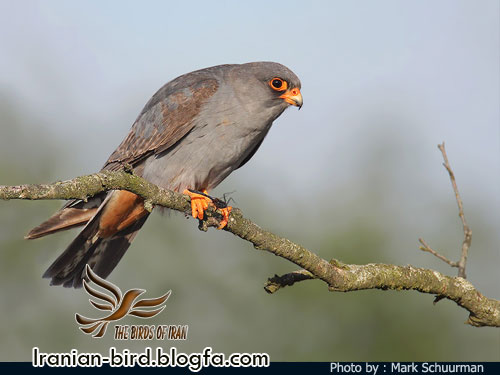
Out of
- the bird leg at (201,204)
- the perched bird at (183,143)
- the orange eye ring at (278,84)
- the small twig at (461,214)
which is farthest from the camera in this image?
the orange eye ring at (278,84)

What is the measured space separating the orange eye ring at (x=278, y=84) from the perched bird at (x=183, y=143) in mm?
10

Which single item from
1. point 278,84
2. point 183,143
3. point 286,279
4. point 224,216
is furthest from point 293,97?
point 286,279

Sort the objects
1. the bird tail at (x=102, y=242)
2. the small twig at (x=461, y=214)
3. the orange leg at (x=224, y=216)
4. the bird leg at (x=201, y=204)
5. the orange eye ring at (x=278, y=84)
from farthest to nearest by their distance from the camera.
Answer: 1. the orange eye ring at (x=278, y=84)
2. the bird tail at (x=102, y=242)
3. the bird leg at (x=201, y=204)
4. the orange leg at (x=224, y=216)
5. the small twig at (x=461, y=214)

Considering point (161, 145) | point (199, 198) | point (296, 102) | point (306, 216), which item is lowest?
point (199, 198)

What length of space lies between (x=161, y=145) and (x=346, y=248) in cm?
560

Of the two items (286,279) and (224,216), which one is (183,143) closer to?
(224,216)

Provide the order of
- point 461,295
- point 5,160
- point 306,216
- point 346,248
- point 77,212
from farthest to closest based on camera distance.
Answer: point 306,216 → point 5,160 → point 346,248 → point 77,212 → point 461,295

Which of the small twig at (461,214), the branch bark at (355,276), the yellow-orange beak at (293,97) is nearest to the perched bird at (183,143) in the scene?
the yellow-orange beak at (293,97)

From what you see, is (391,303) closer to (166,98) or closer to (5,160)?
(166,98)

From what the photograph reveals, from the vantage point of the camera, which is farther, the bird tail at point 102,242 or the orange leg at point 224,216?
the bird tail at point 102,242

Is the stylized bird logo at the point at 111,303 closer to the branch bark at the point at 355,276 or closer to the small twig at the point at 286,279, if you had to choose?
Answer: the branch bark at the point at 355,276

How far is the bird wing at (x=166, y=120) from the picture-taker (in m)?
5.70

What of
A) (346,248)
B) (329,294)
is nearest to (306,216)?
(346,248)

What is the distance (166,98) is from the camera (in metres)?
6.01
